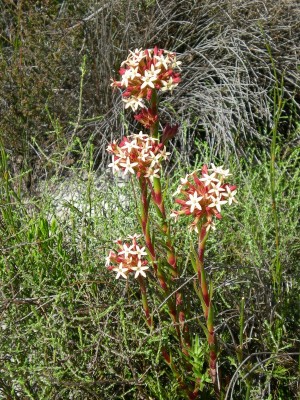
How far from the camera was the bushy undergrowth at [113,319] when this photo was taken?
2059 millimetres

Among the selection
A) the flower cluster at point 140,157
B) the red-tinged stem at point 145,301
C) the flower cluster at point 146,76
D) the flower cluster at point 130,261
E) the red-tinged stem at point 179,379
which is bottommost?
the red-tinged stem at point 179,379

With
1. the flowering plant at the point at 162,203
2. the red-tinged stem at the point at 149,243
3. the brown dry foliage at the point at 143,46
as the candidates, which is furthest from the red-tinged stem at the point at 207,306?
the brown dry foliage at the point at 143,46

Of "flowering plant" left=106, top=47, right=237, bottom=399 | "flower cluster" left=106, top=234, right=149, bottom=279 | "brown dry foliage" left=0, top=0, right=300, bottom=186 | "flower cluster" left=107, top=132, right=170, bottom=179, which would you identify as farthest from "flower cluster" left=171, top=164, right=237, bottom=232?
"brown dry foliage" left=0, top=0, right=300, bottom=186

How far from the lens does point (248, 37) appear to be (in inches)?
156

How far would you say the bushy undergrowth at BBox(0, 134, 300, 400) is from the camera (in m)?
2.06

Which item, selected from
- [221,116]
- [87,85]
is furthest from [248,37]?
[87,85]

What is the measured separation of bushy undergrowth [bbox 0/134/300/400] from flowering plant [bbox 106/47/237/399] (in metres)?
0.06

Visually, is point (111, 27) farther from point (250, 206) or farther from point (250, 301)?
point (250, 301)

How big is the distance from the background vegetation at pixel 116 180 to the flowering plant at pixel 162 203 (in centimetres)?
11

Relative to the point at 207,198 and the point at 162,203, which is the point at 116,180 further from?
the point at 207,198

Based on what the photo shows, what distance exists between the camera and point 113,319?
Answer: 92.5 inches

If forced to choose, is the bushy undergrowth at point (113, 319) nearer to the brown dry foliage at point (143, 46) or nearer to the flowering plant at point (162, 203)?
the flowering plant at point (162, 203)

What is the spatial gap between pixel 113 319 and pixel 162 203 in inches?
22.2

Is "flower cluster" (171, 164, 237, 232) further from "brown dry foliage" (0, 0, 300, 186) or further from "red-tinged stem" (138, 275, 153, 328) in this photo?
"brown dry foliage" (0, 0, 300, 186)
